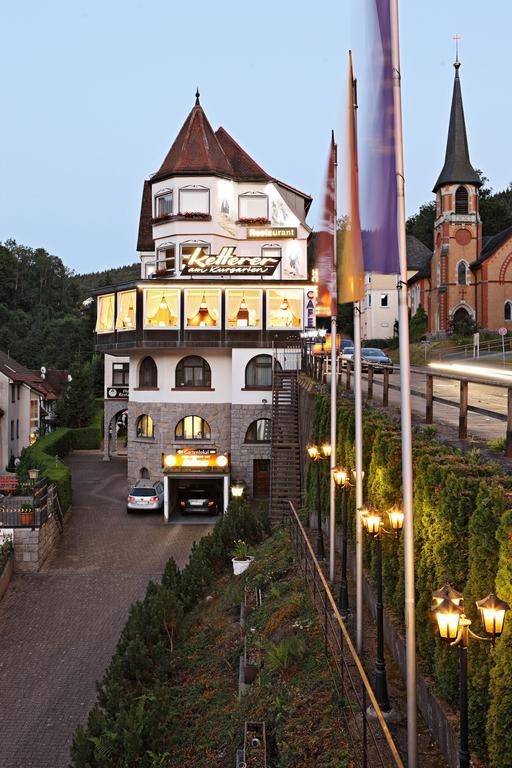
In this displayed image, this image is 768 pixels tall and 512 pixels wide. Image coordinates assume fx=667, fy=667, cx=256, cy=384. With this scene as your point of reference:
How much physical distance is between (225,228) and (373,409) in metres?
25.5

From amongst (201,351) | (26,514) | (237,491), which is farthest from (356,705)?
(201,351)

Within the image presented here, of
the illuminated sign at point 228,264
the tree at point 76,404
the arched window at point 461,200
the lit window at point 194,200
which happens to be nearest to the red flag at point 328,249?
the illuminated sign at point 228,264

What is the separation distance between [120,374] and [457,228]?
3291 cm

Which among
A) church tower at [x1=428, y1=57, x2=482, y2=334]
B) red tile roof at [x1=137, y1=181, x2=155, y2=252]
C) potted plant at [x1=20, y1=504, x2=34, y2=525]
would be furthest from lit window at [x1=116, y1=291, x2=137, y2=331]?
church tower at [x1=428, y1=57, x2=482, y2=334]

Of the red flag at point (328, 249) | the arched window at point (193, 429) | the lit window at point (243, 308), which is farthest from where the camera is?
the arched window at point (193, 429)

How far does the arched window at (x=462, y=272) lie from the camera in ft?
195

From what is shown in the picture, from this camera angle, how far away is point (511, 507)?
22.0ft

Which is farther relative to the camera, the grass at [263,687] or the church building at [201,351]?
the church building at [201,351]

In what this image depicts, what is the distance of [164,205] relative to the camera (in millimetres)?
38031

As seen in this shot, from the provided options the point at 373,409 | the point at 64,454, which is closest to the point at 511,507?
the point at 373,409

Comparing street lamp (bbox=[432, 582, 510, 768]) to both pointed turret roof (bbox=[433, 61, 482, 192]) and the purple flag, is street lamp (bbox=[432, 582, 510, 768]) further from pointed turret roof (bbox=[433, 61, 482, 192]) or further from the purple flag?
pointed turret roof (bbox=[433, 61, 482, 192])

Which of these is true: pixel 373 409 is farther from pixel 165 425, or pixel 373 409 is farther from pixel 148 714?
pixel 165 425

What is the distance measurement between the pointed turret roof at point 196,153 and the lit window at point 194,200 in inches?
35.7

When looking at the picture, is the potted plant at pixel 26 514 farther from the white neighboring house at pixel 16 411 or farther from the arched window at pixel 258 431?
the white neighboring house at pixel 16 411
